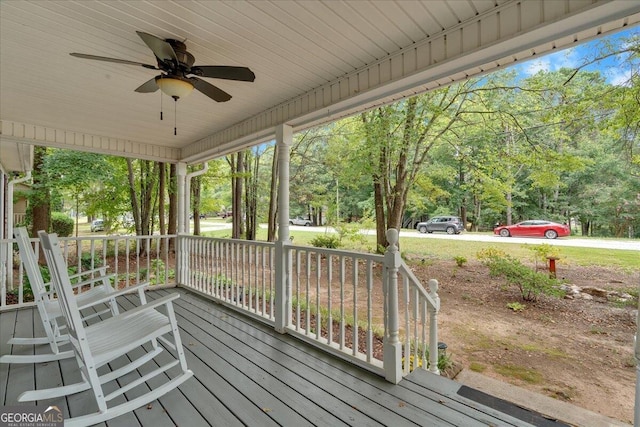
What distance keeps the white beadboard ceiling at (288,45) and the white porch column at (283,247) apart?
226 millimetres

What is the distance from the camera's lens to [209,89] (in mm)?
2465

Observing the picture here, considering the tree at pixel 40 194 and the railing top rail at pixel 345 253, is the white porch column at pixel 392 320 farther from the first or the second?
the tree at pixel 40 194

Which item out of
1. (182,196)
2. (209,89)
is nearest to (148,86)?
(209,89)

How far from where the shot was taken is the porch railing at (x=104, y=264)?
→ 406 cm

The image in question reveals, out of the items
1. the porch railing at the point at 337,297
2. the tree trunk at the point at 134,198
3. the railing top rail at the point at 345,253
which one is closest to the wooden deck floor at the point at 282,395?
the porch railing at the point at 337,297

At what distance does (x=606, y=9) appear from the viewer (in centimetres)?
162

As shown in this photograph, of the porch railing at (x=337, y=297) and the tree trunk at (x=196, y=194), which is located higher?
the tree trunk at (x=196, y=194)

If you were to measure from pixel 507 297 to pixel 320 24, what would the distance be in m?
6.23

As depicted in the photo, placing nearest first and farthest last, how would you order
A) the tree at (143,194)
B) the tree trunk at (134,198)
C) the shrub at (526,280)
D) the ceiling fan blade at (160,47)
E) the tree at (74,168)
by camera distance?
1. the ceiling fan blade at (160,47)
2. the shrub at (526,280)
3. the tree at (74,168)
4. the tree trunk at (134,198)
5. the tree at (143,194)

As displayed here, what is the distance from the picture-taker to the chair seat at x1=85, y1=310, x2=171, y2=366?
1.80m

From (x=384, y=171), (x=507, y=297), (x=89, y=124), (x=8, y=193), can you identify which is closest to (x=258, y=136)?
(x=89, y=124)

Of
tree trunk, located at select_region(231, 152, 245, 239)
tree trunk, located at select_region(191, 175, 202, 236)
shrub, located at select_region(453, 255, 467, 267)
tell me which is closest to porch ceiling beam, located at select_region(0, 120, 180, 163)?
tree trunk, located at select_region(231, 152, 245, 239)

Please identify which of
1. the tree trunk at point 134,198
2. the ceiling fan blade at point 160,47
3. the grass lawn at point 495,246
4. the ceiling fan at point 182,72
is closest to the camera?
the ceiling fan blade at point 160,47

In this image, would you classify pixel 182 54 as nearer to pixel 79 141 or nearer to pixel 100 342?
pixel 100 342
